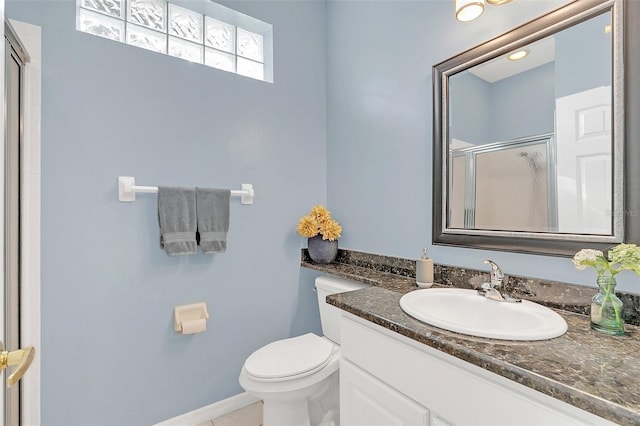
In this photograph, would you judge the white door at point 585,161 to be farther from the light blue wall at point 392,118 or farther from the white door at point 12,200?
the white door at point 12,200

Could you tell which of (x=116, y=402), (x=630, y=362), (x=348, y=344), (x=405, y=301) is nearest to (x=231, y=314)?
(x=116, y=402)

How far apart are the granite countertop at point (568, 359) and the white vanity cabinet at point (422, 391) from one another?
49 mm

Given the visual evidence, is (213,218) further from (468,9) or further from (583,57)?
(583,57)

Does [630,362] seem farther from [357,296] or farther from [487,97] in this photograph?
[487,97]

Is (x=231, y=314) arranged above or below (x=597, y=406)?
below

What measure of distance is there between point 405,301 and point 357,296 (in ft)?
0.70

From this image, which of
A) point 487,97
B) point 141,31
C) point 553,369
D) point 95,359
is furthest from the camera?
point 141,31

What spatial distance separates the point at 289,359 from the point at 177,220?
2.97 feet

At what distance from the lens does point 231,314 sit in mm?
1810

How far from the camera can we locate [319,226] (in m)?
1.94

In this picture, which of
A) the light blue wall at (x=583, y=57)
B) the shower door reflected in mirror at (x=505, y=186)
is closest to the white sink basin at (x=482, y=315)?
the shower door reflected in mirror at (x=505, y=186)

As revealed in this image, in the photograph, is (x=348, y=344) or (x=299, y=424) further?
(x=299, y=424)

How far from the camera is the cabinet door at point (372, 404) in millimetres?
905

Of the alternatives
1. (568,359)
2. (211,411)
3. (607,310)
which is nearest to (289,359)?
(211,411)
